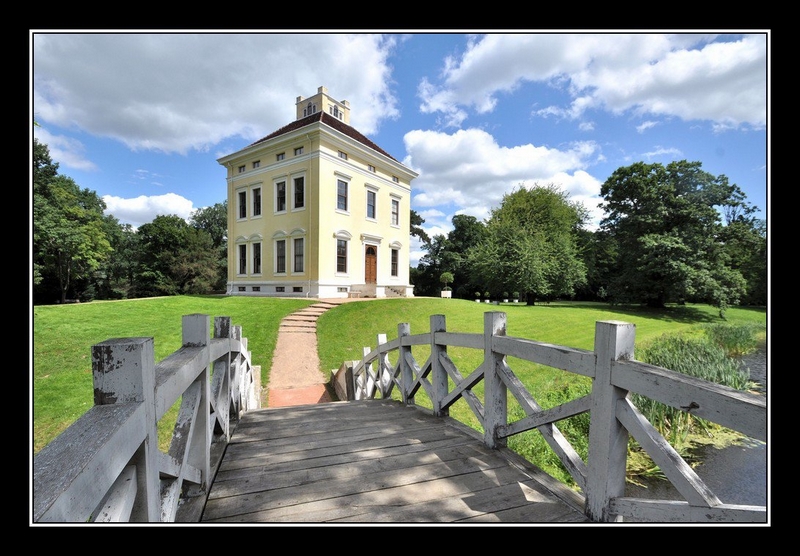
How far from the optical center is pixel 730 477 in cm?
554

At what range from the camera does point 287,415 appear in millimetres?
4105

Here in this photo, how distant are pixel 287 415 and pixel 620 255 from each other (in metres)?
29.1

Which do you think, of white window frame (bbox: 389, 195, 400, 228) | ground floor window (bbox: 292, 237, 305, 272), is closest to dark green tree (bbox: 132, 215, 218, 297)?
ground floor window (bbox: 292, 237, 305, 272)

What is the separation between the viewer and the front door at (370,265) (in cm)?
2306

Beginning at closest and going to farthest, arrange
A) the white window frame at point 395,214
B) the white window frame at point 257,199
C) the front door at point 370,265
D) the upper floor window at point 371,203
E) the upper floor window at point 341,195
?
the upper floor window at point 341,195 < the front door at point 370,265 < the white window frame at point 257,199 < the upper floor window at point 371,203 < the white window frame at point 395,214

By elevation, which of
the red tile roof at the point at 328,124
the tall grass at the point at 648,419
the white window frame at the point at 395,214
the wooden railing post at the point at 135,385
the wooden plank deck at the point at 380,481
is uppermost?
the red tile roof at the point at 328,124

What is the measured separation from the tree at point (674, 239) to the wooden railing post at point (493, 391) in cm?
2560

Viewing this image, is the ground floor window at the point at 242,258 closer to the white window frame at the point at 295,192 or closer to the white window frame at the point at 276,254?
the white window frame at the point at 276,254

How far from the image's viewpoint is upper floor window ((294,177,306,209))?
21.3 m

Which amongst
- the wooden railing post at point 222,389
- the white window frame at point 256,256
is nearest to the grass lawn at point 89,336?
the wooden railing post at point 222,389

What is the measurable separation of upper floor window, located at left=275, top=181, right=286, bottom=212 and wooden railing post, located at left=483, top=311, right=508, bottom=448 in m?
21.7

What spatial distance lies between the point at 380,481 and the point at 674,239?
28114mm

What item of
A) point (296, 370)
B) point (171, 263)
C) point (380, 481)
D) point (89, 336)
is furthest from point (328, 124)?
point (380, 481)

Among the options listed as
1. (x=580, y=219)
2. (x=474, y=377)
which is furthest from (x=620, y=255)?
(x=474, y=377)
